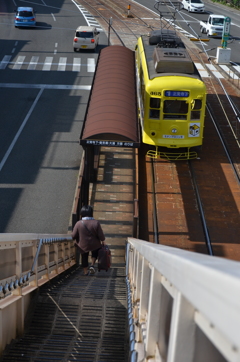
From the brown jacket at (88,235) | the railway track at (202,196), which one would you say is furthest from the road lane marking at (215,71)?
the brown jacket at (88,235)

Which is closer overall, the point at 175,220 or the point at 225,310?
the point at 225,310

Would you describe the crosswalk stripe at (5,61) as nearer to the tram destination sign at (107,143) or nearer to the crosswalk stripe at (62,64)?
the crosswalk stripe at (62,64)

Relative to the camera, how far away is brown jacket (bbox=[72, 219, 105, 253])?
8969 mm

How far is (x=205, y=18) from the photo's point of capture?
52094mm

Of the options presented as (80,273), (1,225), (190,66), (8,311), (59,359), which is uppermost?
(190,66)

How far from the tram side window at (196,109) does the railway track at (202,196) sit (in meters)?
1.87

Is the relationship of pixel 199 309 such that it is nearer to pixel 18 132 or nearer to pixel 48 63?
pixel 18 132

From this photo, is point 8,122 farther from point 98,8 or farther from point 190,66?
point 98,8

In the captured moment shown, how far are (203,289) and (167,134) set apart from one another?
17.8 metres

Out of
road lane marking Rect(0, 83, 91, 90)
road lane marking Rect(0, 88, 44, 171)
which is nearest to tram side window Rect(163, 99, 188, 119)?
road lane marking Rect(0, 88, 44, 171)

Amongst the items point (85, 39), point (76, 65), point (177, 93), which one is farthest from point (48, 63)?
point (177, 93)

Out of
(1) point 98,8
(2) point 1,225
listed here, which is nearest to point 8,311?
(2) point 1,225

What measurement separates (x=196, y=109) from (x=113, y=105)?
3.16 meters

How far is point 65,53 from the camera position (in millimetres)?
37438
